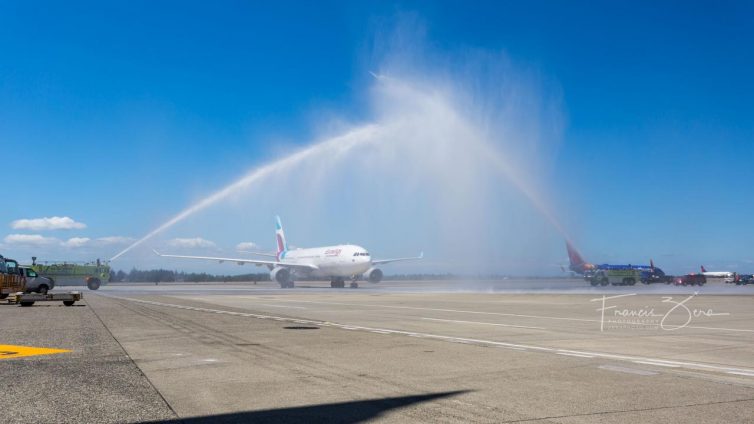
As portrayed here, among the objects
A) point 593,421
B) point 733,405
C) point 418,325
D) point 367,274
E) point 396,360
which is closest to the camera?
point 593,421

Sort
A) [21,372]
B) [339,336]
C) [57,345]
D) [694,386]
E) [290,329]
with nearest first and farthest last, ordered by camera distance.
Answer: [694,386]
[21,372]
[57,345]
[339,336]
[290,329]

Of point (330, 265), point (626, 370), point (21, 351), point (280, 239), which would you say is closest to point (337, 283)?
point (330, 265)

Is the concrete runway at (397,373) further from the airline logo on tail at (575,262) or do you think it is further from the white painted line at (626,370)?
the airline logo on tail at (575,262)

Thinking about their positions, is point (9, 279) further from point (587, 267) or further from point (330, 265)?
point (587, 267)

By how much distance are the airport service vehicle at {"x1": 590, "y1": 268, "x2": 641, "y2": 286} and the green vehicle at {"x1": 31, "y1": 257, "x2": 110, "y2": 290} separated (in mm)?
71471

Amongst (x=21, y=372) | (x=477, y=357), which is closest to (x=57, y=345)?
(x=21, y=372)

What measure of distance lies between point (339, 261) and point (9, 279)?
137 ft

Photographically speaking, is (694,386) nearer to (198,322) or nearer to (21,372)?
(21,372)

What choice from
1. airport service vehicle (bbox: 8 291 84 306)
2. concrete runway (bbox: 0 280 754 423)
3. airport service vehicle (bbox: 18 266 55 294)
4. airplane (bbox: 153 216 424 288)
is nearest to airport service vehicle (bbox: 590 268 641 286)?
Answer: airplane (bbox: 153 216 424 288)

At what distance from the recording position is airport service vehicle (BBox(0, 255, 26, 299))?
36625 millimetres

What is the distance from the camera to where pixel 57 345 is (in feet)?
48.5

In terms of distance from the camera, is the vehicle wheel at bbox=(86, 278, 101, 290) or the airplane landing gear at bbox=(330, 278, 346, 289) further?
the airplane landing gear at bbox=(330, 278, 346, 289)

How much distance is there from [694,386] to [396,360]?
5.35 meters

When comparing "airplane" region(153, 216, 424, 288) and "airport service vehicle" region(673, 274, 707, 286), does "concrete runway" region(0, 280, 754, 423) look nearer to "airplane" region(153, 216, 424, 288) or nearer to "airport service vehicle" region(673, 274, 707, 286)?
"airplane" region(153, 216, 424, 288)
